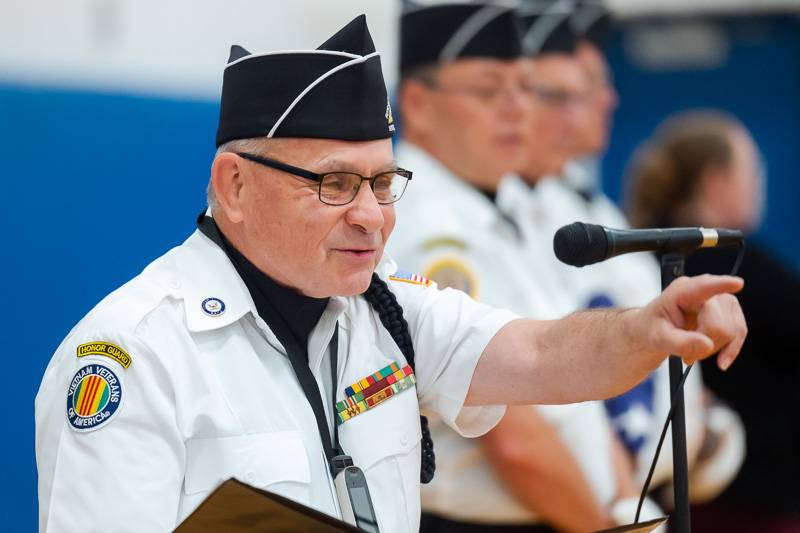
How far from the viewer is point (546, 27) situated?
13.7 feet

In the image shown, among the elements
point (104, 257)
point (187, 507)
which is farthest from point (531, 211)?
point (187, 507)

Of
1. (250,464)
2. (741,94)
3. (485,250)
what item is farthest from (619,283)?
(741,94)

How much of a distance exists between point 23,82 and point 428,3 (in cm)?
126

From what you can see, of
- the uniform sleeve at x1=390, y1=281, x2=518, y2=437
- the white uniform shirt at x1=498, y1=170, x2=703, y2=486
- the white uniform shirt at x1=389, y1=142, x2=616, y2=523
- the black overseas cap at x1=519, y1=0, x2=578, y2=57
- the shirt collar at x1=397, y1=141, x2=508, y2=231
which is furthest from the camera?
the black overseas cap at x1=519, y1=0, x2=578, y2=57

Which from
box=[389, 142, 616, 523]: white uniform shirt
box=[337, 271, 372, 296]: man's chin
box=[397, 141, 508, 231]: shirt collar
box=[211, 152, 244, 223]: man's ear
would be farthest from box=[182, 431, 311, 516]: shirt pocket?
box=[397, 141, 508, 231]: shirt collar

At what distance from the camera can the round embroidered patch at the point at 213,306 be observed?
1.78 meters

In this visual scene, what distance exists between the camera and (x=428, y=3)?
343 cm

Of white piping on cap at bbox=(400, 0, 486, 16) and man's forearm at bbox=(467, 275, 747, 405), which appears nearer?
man's forearm at bbox=(467, 275, 747, 405)

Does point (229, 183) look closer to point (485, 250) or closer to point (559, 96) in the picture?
point (485, 250)

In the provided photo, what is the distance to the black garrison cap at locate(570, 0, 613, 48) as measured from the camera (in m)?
4.32

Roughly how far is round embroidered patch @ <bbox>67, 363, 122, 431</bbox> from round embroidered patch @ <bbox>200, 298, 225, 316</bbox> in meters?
0.20

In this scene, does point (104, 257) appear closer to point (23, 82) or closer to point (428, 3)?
point (23, 82)

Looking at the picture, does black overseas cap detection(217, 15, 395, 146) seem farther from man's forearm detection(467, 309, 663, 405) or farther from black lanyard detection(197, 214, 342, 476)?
man's forearm detection(467, 309, 663, 405)

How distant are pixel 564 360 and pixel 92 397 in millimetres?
721
